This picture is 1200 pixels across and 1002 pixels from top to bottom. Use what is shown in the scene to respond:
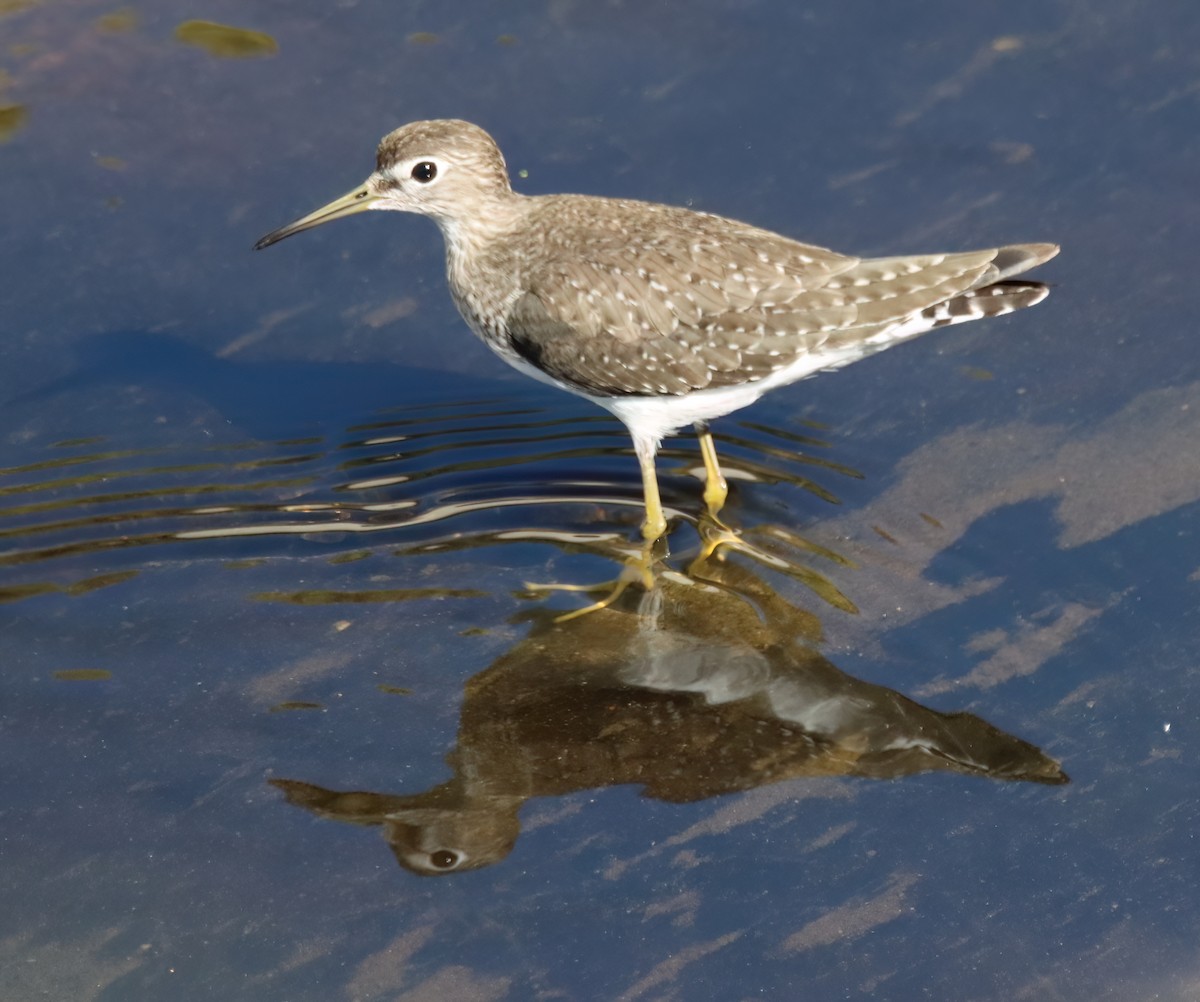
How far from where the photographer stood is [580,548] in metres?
8.15

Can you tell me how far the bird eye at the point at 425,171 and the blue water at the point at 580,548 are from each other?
1.21 metres

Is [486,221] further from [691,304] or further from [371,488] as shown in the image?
[371,488]

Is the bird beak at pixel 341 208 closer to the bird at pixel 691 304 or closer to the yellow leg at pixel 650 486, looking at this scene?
the bird at pixel 691 304

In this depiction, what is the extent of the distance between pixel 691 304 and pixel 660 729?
6.87 ft

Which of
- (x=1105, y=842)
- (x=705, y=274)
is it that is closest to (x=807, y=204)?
(x=705, y=274)

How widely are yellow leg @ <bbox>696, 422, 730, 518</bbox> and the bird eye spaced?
6.10ft

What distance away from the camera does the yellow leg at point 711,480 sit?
830 cm

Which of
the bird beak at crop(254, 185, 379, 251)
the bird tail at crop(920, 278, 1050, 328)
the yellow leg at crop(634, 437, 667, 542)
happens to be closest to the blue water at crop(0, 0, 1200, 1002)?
the yellow leg at crop(634, 437, 667, 542)

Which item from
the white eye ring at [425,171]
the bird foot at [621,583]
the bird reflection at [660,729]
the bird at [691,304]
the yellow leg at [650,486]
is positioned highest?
the white eye ring at [425,171]

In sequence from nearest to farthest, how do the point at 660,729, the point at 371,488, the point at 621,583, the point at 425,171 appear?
1. the point at 660,729
2. the point at 621,583
3. the point at 425,171
4. the point at 371,488

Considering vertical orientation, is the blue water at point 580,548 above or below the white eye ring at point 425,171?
below

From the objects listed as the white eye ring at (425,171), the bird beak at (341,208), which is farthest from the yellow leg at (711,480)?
the bird beak at (341,208)

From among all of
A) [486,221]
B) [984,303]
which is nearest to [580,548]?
[486,221]

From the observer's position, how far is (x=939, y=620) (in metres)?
7.34
